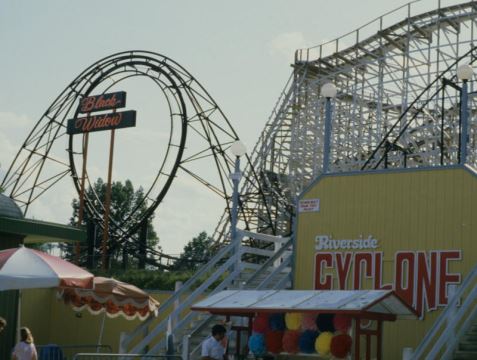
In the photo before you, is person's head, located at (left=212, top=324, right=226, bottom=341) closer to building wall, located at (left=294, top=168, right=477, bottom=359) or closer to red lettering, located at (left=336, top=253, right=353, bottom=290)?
building wall, located at (left=294, top=168, right=477, bottom=359)

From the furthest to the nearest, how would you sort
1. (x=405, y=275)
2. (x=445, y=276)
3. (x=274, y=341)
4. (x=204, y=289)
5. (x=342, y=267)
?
(x=204, y=289) < (x=342, y=267) < (x=405, y=275) < (x=445, y=276) < (x=274, y=341)

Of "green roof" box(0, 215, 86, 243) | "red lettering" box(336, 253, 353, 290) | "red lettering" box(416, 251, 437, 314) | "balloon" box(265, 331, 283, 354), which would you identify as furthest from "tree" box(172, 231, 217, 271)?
"balloon" box(265, 331, 283, 354)

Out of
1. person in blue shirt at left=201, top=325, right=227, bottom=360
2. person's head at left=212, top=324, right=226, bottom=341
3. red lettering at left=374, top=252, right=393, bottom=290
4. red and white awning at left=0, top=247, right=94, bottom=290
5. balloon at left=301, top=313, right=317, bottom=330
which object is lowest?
person in blue shirt at left=201, top=325, right=227, bottom=360

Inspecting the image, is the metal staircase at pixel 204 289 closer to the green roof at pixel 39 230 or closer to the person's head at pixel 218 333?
the person's head at pixel 218 333

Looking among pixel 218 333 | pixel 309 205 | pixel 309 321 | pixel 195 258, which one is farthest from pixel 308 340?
pixel 195 258

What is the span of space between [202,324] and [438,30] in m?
14.3

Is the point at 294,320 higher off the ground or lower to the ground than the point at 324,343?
higher

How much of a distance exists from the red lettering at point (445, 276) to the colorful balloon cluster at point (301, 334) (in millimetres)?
2983

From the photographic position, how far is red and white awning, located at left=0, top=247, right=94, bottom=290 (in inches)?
519

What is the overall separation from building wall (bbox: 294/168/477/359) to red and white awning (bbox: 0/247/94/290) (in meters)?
4.45

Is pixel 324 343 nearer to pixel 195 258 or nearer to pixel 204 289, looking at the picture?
pixel 204 289

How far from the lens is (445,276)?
1538cm

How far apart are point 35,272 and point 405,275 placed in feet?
19.3

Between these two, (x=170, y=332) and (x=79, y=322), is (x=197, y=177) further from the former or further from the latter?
(x=170, y=332)
